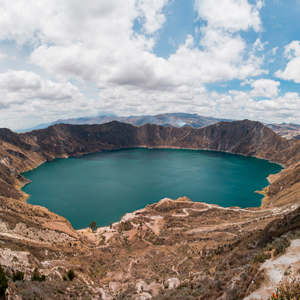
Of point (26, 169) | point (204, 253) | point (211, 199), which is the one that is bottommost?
point (26, 169)

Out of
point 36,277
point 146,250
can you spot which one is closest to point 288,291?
point 36,277

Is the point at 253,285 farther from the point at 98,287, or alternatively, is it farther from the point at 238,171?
the point at 238,171

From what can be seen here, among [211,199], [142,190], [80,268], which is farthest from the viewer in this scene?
[142,190]

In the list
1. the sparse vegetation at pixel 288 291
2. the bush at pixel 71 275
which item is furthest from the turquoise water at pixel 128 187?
the sparse vegetation at pixel 288 291

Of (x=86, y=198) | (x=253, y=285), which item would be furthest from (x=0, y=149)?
(x=253, y=285)

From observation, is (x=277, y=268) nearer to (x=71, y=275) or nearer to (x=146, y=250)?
(x=71, y=275)

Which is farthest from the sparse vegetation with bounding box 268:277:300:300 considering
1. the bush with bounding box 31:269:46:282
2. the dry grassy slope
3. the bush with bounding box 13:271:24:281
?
the bush with bounding box 31:269:46:282

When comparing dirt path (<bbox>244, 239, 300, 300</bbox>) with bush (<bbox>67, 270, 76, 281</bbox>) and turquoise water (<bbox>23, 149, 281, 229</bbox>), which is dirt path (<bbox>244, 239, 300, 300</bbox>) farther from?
turquoise water (<bbox>23, 149, 281, 229</bbox>)
